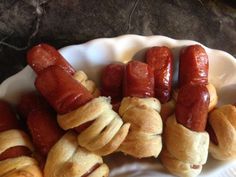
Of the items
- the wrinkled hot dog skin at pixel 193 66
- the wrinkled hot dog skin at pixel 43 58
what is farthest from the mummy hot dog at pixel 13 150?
the wrinkled hot dog skin at pixel 193 66

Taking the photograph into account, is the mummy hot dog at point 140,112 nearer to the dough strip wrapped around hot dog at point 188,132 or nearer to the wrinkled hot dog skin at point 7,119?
the dough strip wrapped around hot dog at point 188,132

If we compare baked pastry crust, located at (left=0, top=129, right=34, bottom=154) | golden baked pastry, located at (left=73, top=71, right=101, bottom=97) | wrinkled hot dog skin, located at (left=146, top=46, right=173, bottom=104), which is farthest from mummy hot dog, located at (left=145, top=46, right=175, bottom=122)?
baked pastry crust, located at (left=0, top=129, right=34, bottom=154)

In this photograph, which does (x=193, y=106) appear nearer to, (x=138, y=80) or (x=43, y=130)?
(x=138, y=80)

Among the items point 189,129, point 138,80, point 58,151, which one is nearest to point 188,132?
point 189,129

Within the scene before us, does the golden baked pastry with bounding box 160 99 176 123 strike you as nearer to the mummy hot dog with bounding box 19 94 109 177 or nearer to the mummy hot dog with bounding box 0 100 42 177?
the mummy hot dog with bounding box 19 94 109 177

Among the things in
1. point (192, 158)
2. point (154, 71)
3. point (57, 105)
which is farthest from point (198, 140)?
point (57, 105)
